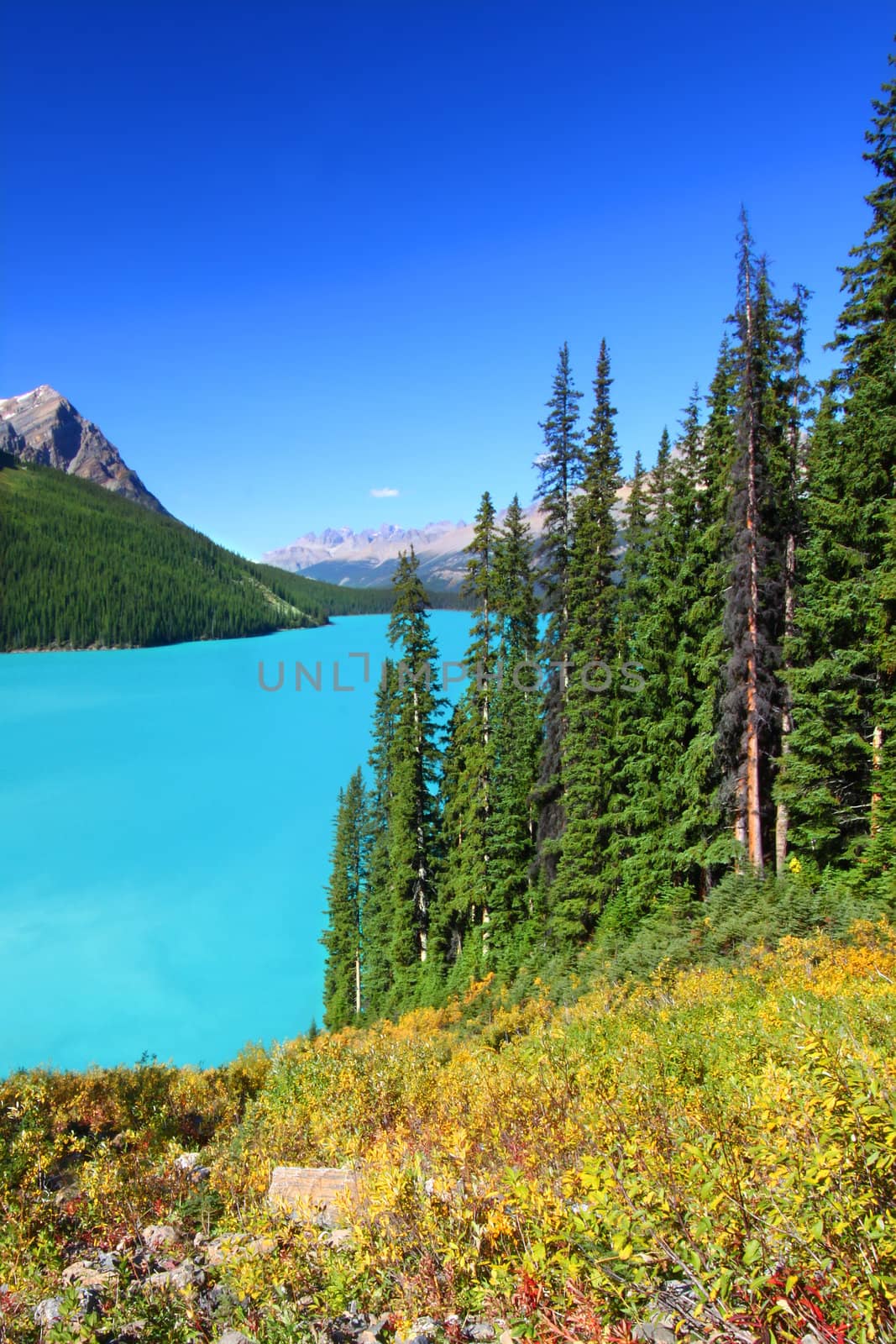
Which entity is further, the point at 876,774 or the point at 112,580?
the point at 112,580

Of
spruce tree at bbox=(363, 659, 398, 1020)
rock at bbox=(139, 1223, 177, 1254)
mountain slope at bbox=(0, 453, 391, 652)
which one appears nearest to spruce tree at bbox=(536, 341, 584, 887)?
spruce tree at bbox=(363, 659, 398, 1020)

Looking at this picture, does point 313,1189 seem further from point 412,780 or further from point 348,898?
point 348,898

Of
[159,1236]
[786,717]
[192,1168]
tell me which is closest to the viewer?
[159,1236]

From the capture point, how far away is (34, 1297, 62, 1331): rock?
3900 millimetres

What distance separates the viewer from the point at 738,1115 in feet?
11.9

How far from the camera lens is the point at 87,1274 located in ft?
15.8

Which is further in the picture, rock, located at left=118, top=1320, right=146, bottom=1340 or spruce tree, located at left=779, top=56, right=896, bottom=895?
spruce tree, located at left=779, top=56, right=896, bottom=895

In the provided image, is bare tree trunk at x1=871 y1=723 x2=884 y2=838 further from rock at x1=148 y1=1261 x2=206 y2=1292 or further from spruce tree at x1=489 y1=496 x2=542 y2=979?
rock at x1=148 y1=1261 x2=206 y2=1292

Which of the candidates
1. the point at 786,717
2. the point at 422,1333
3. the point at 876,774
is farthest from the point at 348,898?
the point at 422,1333

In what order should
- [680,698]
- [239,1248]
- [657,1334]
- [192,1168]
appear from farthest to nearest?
[680,698]
[192,1168]
[239,1248]
[657,1334]

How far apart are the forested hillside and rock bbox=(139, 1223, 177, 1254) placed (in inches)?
344

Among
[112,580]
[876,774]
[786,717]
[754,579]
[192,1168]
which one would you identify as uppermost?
[112,580]

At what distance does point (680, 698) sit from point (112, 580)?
125752mm

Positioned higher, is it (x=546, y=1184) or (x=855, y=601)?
(x=855, y=601)
